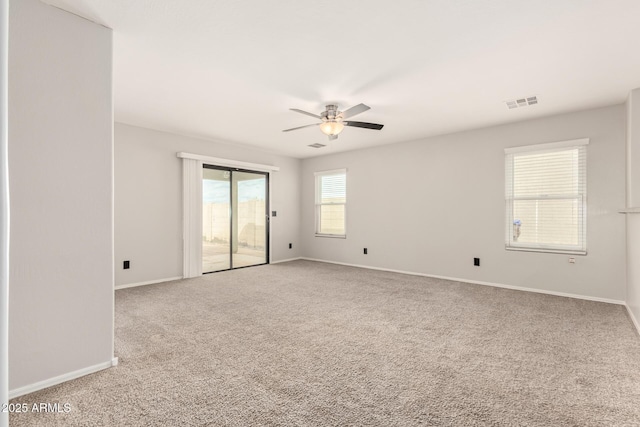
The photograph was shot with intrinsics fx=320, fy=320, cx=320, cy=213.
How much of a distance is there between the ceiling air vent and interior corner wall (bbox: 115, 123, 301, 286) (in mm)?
4749

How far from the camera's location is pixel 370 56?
2.78 m

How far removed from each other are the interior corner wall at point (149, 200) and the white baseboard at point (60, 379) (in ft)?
9.33

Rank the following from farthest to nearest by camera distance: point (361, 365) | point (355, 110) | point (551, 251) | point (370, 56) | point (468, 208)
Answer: point (468, 208)
point (551, 251)
point (355, 110)
point (370, 56)
point (361, 365)

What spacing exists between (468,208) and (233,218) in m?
4.25

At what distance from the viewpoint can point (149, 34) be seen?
2463 mm

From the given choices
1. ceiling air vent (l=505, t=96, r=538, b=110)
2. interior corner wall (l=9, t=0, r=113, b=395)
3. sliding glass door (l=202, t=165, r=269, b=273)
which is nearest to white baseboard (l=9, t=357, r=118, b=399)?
interior corner wall (l=9, t=0, r=113, b=395)

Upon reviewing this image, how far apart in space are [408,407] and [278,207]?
18.6ft

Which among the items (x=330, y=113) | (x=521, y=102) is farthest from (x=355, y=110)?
(x=521, y=102)

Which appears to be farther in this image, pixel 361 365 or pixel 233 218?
pixel 233 218

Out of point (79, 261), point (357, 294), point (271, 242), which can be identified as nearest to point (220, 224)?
point (271, 242)

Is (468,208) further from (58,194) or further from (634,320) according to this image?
(58,194)

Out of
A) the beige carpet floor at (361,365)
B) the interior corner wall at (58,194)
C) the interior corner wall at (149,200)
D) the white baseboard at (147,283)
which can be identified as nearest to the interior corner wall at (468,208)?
the beige carpet floor at (361,365)

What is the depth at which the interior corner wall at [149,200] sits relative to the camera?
4.82 m

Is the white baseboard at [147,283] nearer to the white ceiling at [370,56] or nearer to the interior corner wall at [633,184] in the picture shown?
the white ceiling at [370,56]
